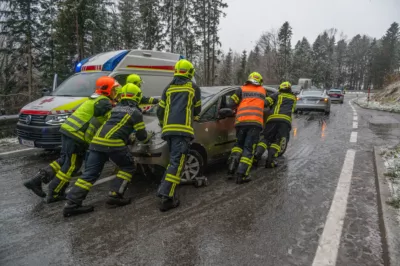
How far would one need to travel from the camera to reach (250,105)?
523 cm

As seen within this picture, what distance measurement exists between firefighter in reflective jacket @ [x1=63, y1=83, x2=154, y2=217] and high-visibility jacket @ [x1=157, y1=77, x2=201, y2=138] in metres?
0.39

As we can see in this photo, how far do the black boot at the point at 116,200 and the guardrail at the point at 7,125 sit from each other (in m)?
6.65

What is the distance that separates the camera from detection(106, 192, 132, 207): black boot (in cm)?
411

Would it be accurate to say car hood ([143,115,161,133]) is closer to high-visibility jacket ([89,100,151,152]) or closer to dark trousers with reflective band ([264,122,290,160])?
high-visibility jacket ([89,100,151,152])

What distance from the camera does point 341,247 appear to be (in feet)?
9.98

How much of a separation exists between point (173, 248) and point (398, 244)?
2.34m

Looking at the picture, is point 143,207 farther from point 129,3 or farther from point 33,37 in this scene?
point 129,3

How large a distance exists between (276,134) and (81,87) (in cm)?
496

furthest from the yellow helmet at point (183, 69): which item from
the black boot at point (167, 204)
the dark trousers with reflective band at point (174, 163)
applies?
the black boot at point (167, 204)

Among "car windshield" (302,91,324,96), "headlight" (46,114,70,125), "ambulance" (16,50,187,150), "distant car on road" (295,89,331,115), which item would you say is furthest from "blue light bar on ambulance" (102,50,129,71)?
"car windshield" (302,91,324,96)

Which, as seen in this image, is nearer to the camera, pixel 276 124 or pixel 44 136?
pixel 276 124

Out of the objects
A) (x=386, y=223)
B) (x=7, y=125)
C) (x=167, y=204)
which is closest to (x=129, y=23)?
(x=7, y=125)

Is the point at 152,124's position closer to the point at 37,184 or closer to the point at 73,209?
the point at 73,209

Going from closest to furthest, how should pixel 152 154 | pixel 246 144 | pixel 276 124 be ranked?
pixel 152 154
pixel 246 144
pixel 276 124
